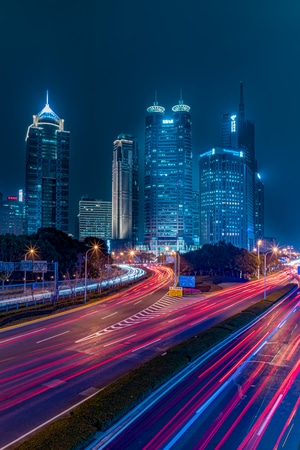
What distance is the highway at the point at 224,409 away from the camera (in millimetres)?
13859

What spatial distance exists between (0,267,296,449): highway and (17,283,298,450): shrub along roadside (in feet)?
4.87

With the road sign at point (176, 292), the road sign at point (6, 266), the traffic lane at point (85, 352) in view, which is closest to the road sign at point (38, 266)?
the road sign at point (6, 266)

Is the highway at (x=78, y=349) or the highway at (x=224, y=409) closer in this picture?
the highway at (x=224, y=409)

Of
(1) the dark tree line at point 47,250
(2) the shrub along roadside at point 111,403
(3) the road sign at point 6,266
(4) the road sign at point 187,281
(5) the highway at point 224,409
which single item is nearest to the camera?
(2) the shrub along roadside at point 111,403

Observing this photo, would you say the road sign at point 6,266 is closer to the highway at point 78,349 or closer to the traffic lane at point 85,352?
the highway at point 78,349

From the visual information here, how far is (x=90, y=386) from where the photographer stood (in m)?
19.8

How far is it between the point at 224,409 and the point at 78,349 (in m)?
14.0

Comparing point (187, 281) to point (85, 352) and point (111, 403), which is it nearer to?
point (85, 352)

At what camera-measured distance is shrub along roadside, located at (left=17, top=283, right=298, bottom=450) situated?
13203 millimetres

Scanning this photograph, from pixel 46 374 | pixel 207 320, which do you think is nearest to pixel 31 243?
pixel 207 320

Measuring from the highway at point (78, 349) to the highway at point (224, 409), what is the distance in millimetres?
4021

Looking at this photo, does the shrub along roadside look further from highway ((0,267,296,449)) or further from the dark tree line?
the dark tree line

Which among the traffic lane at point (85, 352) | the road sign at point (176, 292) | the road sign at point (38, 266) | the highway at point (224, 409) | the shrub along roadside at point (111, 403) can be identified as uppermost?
the road sign at point (38, 266)

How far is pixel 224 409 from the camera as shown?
16625mm
